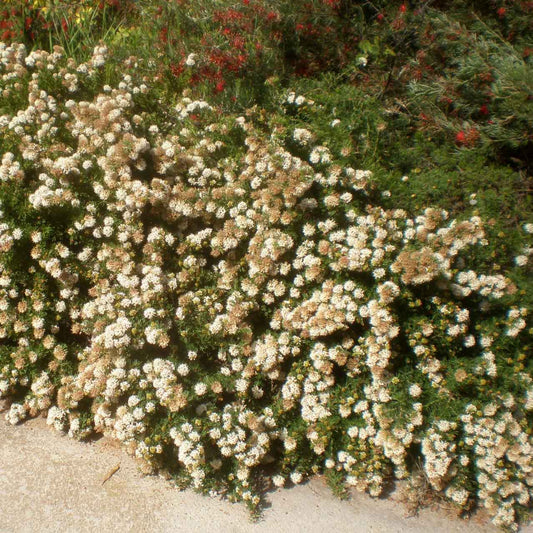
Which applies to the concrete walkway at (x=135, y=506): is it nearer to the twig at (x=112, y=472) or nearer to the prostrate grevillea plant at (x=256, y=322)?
the twig at (x=112, y=472)

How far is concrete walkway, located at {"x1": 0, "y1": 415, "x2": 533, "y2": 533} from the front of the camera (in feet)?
10.0

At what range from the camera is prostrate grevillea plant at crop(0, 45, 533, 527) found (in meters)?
3.12

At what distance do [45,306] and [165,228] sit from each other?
1.01 m

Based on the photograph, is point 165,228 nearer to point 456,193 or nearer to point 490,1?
point 456,193

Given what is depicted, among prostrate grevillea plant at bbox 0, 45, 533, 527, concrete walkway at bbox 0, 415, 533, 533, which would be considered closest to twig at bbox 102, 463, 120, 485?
concrete walkway at bbox 0, 415, 533, 533

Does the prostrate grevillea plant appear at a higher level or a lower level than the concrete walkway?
higher

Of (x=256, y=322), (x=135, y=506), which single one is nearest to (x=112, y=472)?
(x=135, y=506)

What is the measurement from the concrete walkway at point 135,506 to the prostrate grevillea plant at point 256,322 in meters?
0.15

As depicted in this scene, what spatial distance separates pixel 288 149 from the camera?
154 inches

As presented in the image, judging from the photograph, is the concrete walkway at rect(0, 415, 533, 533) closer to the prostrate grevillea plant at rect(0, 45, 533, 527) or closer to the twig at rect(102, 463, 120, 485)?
the twig at rect(102, 463, 120, 485)

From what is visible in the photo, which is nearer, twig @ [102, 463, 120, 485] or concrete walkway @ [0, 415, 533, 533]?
concrete walkway @ [0, 415, 533, 533]

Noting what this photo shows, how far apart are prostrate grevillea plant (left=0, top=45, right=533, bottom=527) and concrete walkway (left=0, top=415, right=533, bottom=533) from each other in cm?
15

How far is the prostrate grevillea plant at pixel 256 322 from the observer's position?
10.2 feet

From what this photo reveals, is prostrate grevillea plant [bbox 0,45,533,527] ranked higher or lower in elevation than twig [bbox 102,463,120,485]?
higher
